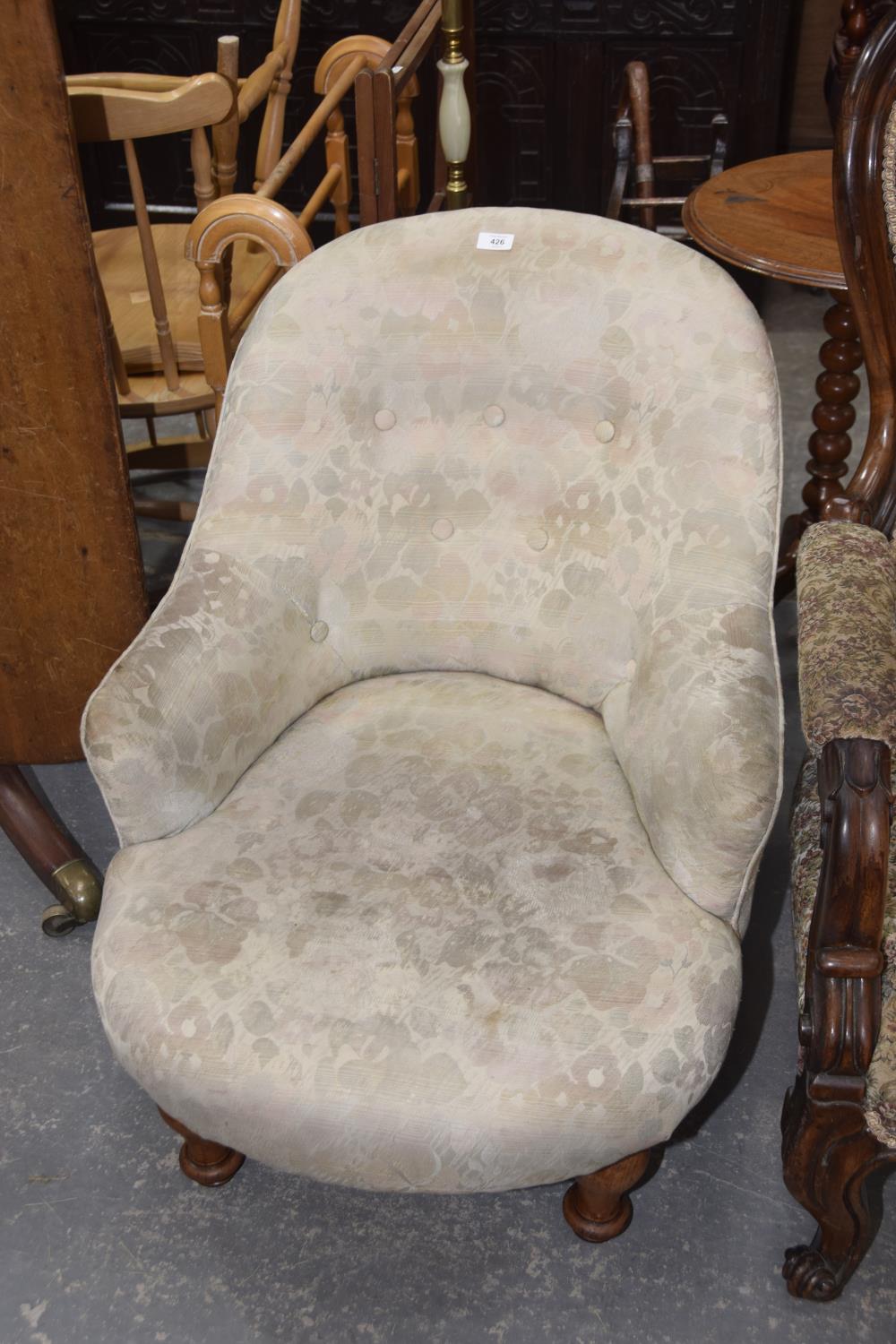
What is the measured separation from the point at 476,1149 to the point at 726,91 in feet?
10.5

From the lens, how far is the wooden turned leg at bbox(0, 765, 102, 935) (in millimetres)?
1788

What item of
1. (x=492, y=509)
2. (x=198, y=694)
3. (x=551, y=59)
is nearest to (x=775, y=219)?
(x=492, y=509)

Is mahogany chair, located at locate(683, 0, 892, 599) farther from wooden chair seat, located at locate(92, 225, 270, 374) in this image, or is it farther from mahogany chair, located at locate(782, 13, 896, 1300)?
wooden chair seat, located at locate(92, 225, 270, 374)

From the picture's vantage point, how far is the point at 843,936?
3.70 feet

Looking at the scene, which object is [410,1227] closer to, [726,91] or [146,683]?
[146,683]

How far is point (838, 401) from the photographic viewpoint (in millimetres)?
2330

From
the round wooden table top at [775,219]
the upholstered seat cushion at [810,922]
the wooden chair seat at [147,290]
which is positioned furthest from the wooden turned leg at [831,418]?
the wooden chair seat at [147,290]

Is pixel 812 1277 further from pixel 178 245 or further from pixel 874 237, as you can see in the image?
pixel 178 245

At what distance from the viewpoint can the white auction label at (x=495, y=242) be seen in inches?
56.0

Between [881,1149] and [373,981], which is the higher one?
[373,981]

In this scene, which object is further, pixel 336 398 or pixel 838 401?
pixel 838 401

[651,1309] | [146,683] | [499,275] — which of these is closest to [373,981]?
[146,683]

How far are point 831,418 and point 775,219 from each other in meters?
0.39

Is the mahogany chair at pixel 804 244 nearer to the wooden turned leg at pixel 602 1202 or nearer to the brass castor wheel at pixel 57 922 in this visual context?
the wooden turned leg at pixel 602 1202
